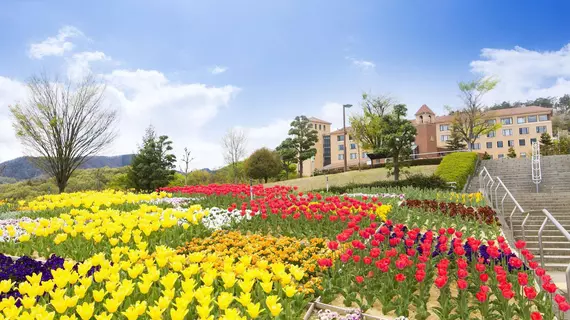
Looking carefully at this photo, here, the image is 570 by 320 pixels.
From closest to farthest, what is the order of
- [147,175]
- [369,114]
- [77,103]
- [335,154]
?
[77,103] → [147,175] → [369,114] → [335,154]

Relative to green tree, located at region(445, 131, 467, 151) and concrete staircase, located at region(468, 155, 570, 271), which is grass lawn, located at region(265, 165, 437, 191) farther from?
green tree, located at region(445, 131, 467, 151)

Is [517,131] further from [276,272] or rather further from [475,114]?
[276,272]

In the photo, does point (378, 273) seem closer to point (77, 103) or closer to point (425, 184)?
point (425, 184)

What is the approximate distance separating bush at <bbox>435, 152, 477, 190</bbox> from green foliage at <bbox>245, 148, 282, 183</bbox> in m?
19.0

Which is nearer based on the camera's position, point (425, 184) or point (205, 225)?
point (205, 225)

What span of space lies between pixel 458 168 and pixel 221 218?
1871 centimetres

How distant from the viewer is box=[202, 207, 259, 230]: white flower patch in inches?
324

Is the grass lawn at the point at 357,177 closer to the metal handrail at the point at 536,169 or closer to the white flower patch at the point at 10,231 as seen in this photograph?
the metal handrail at the point at 536,169

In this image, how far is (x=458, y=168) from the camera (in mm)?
23234

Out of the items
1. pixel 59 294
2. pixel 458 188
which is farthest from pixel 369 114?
pixel 59 294

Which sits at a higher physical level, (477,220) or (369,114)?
(369,114)

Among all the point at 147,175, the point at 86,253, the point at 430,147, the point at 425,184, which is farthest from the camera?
the point at 430,147

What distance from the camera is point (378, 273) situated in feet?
16.3

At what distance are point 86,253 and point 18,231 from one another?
3.54m
